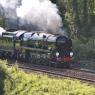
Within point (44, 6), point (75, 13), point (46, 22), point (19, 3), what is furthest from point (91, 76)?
point (19, 3)

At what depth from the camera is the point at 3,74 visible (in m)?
27.6

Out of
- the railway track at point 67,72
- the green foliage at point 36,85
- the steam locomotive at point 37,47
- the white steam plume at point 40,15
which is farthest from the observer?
the white steam plume at point 40,15

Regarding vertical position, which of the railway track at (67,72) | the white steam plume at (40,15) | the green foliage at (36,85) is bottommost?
the railway track at (67,72)

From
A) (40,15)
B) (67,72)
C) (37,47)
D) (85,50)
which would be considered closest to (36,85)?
(67,72)

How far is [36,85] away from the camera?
24.7 meters

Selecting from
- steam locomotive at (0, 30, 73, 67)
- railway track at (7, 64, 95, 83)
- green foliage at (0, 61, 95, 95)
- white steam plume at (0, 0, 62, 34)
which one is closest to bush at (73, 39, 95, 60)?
white steam plume at (0, 0, 62, 34)

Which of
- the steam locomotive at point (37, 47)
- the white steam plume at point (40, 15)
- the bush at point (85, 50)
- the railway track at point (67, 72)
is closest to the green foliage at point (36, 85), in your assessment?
the railway track at point (67, 72)

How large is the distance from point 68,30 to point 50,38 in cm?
1345

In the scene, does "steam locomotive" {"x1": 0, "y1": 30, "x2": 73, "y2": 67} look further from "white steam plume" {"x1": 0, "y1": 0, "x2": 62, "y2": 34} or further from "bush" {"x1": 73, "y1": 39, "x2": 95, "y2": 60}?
"bush" {"x1": 73, "y1": 39, "x2": 95, "y2": 60}

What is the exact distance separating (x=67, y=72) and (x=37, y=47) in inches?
194

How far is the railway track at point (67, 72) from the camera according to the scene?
27.8 m

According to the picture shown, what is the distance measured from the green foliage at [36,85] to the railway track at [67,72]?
279 cm

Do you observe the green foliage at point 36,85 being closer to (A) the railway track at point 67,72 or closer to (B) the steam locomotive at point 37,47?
(A) the railway track at point 67,72

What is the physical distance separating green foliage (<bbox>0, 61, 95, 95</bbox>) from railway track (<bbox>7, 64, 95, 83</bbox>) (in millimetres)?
2787
